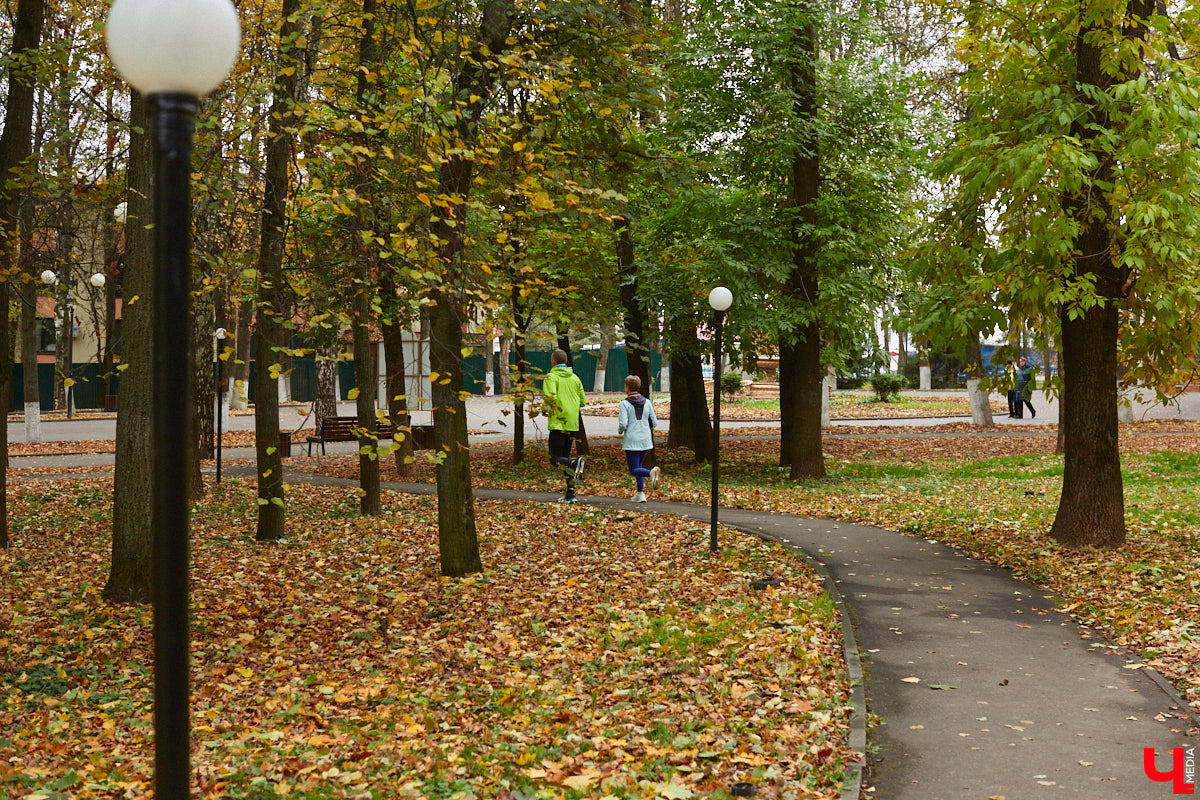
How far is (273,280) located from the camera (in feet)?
31.9

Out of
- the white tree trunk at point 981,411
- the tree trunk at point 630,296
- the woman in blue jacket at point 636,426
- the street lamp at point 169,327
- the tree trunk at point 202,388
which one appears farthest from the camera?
the white tree trunk at point 981,411

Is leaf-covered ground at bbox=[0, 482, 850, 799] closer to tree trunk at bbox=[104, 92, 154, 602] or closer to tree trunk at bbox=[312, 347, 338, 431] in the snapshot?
tree trunk at bbox=[104, 92, 154, 602]

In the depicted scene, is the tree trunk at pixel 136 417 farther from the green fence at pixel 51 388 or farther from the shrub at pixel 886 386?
the shrub at pixel 886 386

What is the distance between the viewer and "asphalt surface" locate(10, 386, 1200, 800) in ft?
16.7

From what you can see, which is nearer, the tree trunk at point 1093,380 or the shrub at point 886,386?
the tree trunk at point 1093,380

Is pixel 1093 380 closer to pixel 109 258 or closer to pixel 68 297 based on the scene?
pixel 68 297

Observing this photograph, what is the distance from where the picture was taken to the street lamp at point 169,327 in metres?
3.00

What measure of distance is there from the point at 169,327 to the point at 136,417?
6.10 m

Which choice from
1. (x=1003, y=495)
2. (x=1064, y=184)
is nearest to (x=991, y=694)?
(x=1064, y=184)

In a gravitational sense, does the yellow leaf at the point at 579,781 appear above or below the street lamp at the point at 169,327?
below

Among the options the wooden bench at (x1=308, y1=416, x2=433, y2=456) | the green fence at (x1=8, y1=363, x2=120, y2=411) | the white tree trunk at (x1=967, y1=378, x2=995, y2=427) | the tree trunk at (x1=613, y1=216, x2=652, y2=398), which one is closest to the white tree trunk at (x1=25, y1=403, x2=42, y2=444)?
the wooden bench at (x1=308, y1=416, x2=433, y2=456)
